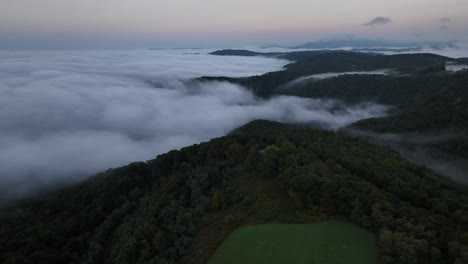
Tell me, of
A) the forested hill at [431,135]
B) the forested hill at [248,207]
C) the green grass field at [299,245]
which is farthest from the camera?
the forested hill at [431,135]

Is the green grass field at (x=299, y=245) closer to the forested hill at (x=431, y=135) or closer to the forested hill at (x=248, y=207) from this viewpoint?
the forested hill at (x=248, y=207)

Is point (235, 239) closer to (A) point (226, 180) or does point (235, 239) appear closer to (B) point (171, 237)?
(B) point (171, 237)

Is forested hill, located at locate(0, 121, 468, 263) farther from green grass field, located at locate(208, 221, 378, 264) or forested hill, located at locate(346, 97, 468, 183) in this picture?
forested hill, located at locate(346, 97, 468, 183)

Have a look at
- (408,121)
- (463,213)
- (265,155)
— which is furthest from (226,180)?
(408,121)

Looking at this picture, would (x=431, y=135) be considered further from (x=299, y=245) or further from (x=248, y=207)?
(x=299, y=245)

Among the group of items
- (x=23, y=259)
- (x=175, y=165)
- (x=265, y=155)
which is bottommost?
(x=23, y=259)

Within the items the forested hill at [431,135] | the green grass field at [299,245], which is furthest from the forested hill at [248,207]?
the forested hill at [431,135]
